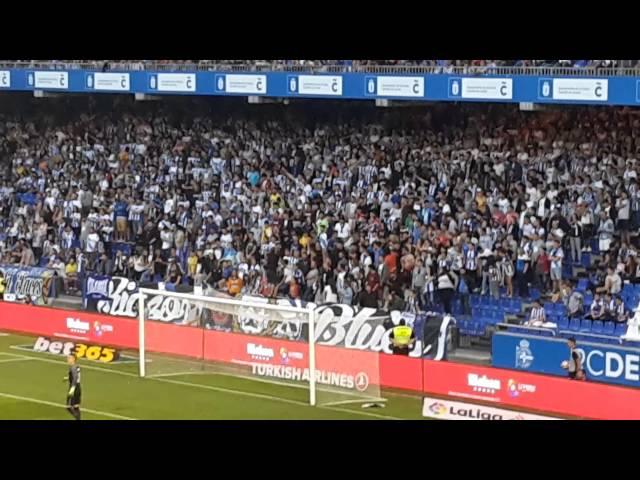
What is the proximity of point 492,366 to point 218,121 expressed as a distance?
1746 cm

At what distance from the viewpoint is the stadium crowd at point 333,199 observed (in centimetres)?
3069

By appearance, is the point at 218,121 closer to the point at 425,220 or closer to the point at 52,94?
the point at 52,94

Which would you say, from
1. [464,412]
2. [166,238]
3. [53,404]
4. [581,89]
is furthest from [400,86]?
[53,404]

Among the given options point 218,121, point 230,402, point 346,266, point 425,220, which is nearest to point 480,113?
point 425,220

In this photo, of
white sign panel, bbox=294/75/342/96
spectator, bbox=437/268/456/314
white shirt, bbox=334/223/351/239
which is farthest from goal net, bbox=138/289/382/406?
white sign panel, bbox=294/75/342/96

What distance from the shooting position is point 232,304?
1114 inches

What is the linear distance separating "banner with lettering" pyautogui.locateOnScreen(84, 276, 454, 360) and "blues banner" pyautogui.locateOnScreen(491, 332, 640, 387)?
1281 mm

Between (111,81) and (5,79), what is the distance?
14.3ft

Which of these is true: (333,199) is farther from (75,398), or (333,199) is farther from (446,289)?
(75,398)

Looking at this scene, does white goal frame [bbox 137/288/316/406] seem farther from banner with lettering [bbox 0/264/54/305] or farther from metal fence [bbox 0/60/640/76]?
metal fence [bbox 0/60/640/76]

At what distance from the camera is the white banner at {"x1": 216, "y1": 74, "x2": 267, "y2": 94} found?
35.6 metres

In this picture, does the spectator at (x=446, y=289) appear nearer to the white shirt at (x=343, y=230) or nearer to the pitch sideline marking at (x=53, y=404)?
the white shirt at (x=343, y=230)

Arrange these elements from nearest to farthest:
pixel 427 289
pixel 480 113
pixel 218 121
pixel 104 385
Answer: pixel 104 385 → pixel 427 289 → pixel 480 113 → pixel 218 121

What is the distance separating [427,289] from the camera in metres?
30.9
